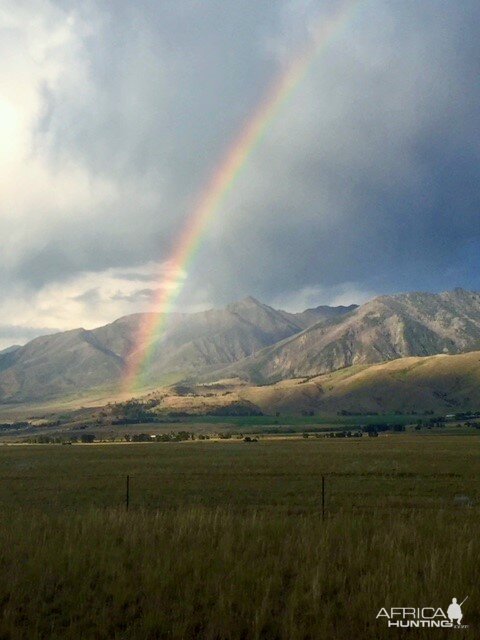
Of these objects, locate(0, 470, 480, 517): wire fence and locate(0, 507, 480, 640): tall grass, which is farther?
locate(0, 470, 480, 517): wire fence

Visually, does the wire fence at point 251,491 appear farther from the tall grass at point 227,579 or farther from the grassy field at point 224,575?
the tall grass at point 227,579

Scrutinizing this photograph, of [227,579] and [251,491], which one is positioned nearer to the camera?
[227,579]

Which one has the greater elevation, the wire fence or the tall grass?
the tall grass

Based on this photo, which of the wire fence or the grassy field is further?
the wire fence

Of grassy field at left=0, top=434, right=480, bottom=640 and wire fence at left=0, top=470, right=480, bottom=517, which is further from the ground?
grassy field at left=0, top=434, right=480, bottom=640

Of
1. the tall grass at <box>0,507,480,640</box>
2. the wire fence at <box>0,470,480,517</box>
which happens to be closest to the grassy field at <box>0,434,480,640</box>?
the tall grass at <box>0,507,480,640</box>

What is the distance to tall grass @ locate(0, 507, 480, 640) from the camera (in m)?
9.58

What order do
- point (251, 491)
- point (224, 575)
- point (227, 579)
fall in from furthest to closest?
1. point (251, 491)
2. point (224, 575)
3. point (227, 579)

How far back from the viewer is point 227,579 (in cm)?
1112

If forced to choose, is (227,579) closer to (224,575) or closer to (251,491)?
(224,575)

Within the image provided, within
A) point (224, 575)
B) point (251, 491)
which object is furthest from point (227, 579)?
point (251, 491)

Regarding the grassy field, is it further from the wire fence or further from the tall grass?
the wire fence

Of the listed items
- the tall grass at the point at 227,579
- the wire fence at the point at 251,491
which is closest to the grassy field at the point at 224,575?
the tall grass at the point at 227,579

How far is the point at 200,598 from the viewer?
10.4m
